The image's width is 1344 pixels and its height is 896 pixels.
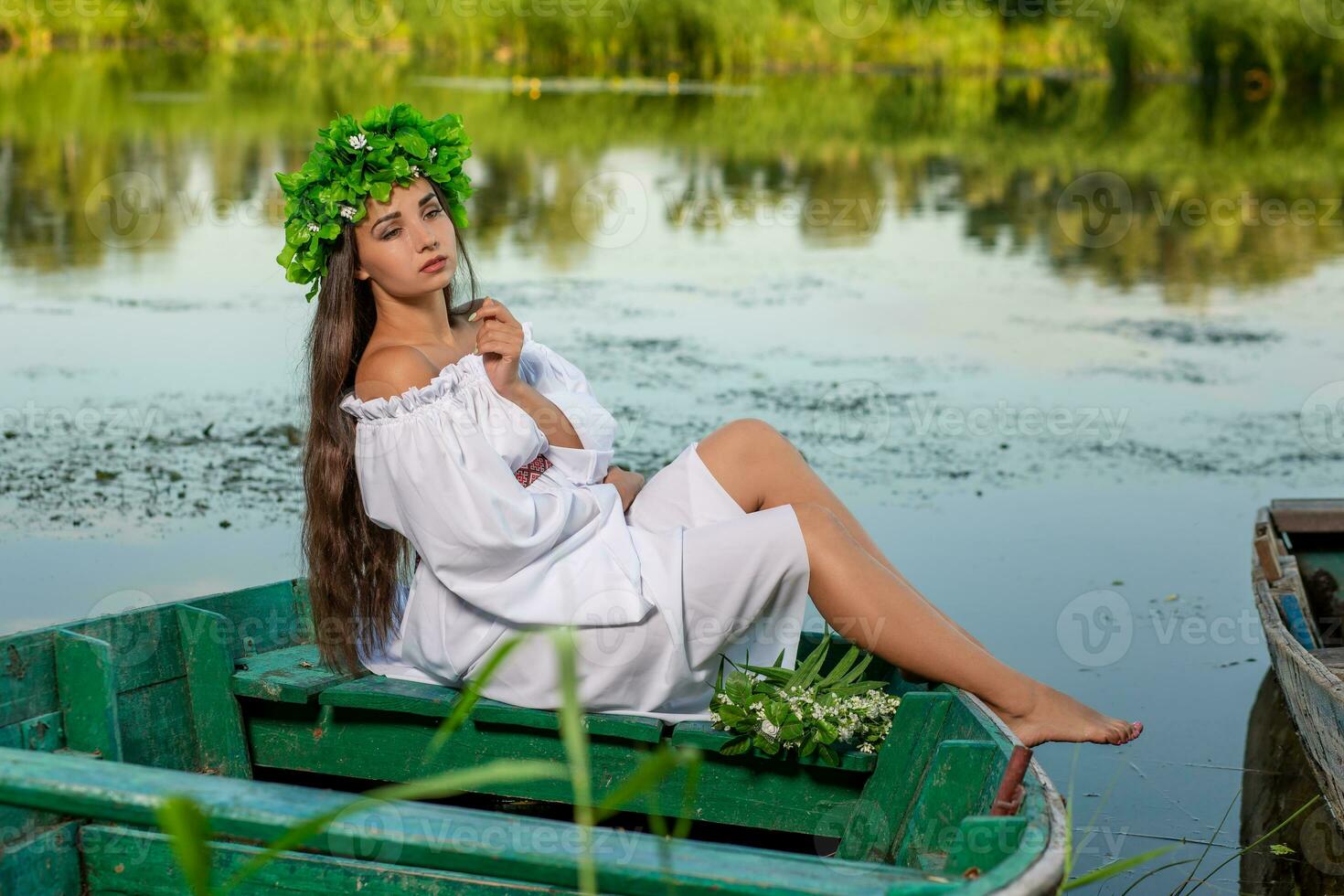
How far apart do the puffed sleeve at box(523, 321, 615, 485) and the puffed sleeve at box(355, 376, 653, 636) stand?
23 cm

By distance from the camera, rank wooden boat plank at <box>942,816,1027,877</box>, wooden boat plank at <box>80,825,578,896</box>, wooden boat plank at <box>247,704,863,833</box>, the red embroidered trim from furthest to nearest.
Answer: the red embroidered trim < wooden boat plank at <box>247,704,863,833</box> < wooden boat plank at <box>80,825,578,896</box> < wooden boat plank at <box>942,816,1027,877</box>

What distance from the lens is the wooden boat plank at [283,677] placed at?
3.43m

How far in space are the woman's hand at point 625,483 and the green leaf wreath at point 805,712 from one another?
2.22 ft

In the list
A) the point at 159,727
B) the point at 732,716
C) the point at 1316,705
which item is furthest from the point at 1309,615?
the point at 159,727

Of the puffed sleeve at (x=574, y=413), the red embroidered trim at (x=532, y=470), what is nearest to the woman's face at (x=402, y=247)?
the puffed sleeve at (x=574, y=413)

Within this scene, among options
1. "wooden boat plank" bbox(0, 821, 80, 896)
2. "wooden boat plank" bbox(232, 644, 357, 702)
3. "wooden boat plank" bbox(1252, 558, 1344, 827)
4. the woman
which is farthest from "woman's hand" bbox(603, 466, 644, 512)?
"wooden boat plank" bbox(1252, 558, 1344, 827)

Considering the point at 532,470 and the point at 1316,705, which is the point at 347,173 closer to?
the point at 532,470

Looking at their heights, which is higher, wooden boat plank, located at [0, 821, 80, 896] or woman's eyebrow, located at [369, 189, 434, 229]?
woman's eyebrow, located at [369, 189, 434, 229]

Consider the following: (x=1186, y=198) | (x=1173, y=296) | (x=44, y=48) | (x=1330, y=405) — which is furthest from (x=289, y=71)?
(x=1330, y=405)

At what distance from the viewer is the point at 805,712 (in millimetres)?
3156

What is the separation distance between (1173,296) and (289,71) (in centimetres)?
2090

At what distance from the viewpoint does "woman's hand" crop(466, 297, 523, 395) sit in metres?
3.52

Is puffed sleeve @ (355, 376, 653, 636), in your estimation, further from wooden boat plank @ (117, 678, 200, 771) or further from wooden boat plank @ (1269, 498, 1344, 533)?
wooden boat plank @ (1269, 498, 1344, 533)

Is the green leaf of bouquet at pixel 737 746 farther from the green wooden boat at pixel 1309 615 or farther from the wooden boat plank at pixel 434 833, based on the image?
the green wooden boat at pixel 1309 615
